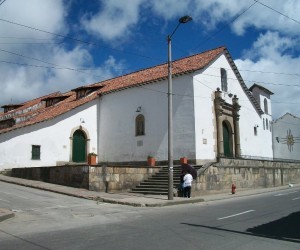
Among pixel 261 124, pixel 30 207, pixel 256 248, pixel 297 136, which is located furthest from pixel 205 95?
pixel 297 136

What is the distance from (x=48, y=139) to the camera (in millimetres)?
27141

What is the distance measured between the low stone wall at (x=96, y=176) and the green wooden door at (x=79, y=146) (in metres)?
6.29

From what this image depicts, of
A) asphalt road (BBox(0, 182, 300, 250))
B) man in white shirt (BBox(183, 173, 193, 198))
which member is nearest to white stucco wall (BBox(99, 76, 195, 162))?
man in white shirt (BBox(183, 173, 193, 198))

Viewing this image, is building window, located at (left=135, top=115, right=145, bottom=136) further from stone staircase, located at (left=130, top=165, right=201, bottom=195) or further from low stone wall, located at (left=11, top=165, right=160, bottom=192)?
stone staircase, located at (left=130, top=165, right=201, bottom=195)

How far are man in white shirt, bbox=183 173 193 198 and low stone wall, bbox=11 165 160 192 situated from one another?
3367 millimetres

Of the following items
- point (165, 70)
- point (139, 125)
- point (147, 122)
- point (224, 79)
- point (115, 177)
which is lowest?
point (115, 177)

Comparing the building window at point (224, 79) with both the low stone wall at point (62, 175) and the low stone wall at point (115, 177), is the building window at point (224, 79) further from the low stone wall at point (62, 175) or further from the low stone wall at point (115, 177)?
the low stone wall at point (62, 175)

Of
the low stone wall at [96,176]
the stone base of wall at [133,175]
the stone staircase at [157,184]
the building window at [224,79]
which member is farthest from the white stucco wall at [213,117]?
the low stone wall at [96,176]

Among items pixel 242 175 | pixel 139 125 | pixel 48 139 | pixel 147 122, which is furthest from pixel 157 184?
pixel 48 139

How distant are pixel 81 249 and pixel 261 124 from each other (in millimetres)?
30320

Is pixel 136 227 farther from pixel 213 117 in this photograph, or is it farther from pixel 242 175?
pixel 213 117

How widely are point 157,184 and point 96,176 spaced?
12.2 ft

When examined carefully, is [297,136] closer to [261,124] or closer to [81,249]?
[261,124]

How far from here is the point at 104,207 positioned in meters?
14.7
